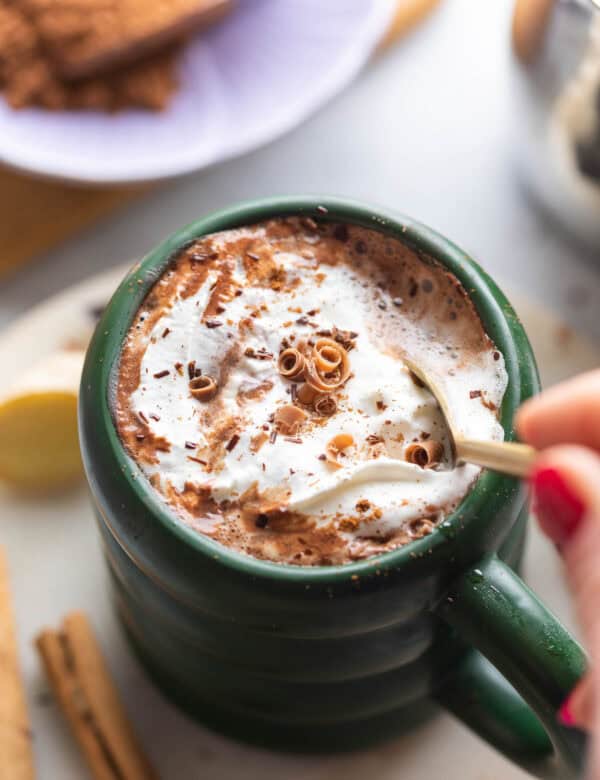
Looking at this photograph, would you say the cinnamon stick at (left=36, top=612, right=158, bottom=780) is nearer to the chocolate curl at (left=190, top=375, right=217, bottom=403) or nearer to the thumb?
the chocolate curl at (left=190, top=375, right=217, bottom=403)

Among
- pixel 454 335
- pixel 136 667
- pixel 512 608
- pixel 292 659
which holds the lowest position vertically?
pixel 136 667

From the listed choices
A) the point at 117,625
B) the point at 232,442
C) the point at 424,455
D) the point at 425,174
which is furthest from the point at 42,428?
the point at 425,174

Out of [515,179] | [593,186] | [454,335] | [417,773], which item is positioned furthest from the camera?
[515,179]

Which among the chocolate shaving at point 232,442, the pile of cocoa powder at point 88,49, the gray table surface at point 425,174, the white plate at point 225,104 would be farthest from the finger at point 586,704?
the pile of cocoa powder at point 88,49

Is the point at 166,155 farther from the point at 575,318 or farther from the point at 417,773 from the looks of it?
the point at 417,773

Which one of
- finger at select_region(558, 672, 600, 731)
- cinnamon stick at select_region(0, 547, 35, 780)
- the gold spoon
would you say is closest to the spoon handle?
the gold spoon

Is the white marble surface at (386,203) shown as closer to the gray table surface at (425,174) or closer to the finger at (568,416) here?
the gray table surface at (425,174)

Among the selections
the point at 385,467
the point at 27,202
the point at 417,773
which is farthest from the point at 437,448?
the point at 27,202
